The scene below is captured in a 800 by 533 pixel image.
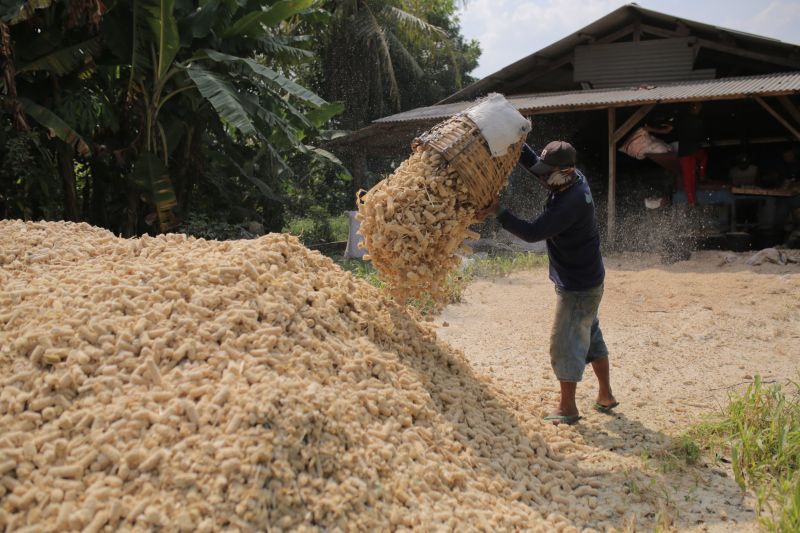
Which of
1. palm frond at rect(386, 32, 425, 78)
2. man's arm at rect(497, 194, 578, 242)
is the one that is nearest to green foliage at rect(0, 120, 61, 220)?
man's arm at rect(497, 194, 578, 242)

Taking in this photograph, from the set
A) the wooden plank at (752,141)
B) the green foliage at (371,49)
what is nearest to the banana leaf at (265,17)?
the wooden plank at (752,141)

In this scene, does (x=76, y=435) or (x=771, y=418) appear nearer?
(x=76, y=435)

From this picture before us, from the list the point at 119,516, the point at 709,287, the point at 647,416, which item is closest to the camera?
the point at 119,516

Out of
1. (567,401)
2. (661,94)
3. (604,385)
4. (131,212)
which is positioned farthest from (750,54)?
(131,212)

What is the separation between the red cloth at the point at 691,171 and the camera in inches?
376

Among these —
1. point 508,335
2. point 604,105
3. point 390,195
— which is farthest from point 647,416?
point 604,105

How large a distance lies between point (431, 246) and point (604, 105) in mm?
7039

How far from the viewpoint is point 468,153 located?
309 centimetres

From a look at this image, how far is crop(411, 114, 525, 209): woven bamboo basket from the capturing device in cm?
308

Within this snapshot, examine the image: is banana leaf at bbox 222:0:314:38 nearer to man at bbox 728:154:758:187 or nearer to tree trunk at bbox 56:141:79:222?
tree trunk at bbox 56:141:79:222

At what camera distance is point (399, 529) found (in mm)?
2143

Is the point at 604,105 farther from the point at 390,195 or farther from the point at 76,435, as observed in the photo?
the point at 76,435

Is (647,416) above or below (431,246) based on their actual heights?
below

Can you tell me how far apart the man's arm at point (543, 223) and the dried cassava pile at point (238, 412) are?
2.78 feet
